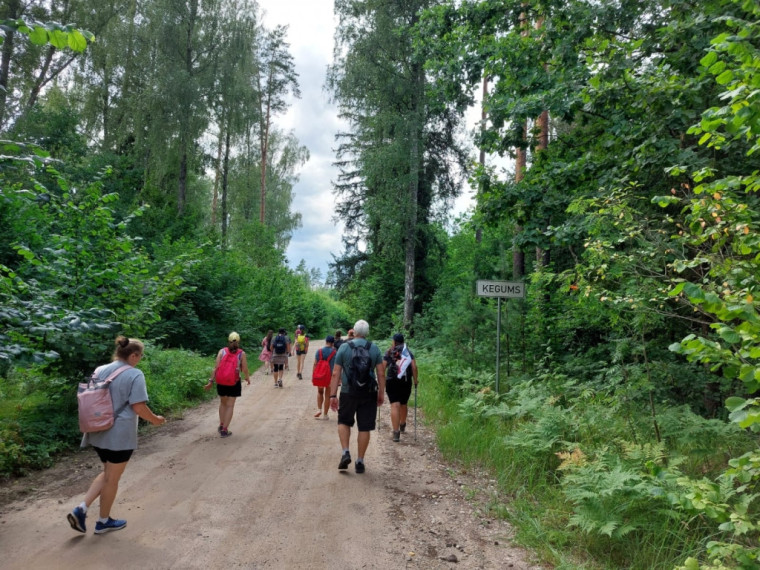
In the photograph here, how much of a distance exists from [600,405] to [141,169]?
25718 millimetres

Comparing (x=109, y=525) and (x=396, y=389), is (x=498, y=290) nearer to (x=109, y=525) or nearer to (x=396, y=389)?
(x=396, y=389)

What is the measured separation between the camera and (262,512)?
5039 mm

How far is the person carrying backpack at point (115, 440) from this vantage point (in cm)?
448

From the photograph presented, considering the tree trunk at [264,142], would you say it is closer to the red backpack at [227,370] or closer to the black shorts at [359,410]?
the red backpack at [227,370]

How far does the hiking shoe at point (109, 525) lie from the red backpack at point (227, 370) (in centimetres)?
371

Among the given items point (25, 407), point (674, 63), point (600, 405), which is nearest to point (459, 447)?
point (600, 405)

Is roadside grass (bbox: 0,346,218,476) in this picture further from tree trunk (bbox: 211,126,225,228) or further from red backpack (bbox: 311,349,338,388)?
tree trunk (bbox: 211,126,225,228)

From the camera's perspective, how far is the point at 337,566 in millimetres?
3994

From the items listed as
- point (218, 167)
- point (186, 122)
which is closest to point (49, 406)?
point (186, 122)

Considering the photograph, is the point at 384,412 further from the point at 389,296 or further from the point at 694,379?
the point at 389,296

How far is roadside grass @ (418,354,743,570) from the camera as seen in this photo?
395 cm

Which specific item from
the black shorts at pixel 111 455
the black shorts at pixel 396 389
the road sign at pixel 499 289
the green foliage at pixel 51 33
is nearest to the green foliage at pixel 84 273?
the black shorts at pixel 111 455

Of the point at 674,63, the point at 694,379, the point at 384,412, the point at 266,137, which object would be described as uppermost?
the point at 266,137

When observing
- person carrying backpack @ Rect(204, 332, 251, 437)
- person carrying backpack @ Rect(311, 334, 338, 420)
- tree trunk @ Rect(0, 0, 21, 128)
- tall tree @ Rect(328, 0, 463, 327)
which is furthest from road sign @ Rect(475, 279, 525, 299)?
tree trunk @ Rect(0, 0, 21, 128)
